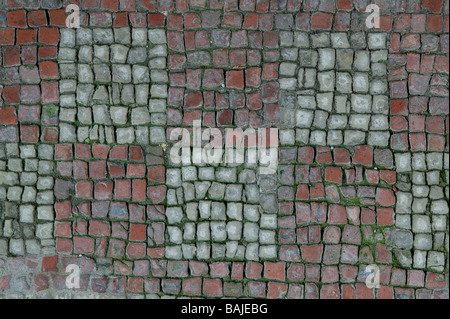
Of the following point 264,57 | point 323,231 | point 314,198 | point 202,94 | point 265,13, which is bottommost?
point 323,231

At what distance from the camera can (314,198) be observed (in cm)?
399

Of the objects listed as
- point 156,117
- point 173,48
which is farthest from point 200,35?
point 156,117

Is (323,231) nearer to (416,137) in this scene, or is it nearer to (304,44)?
(416,137)

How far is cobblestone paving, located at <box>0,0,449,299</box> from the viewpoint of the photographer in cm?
399

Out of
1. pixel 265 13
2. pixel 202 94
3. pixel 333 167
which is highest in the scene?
Result: pixel 265 13

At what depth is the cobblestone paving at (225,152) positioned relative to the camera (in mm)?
3990

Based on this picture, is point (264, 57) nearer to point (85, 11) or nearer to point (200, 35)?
point (200, 35)

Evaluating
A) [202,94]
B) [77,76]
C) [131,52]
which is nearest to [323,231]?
[202,94]

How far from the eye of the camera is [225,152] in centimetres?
400

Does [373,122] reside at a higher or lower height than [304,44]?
lower

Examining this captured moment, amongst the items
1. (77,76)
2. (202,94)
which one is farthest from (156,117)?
(77,76)

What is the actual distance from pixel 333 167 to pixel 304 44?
1215 millimetres

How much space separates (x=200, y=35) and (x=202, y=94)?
570mm

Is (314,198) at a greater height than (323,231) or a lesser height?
greater
